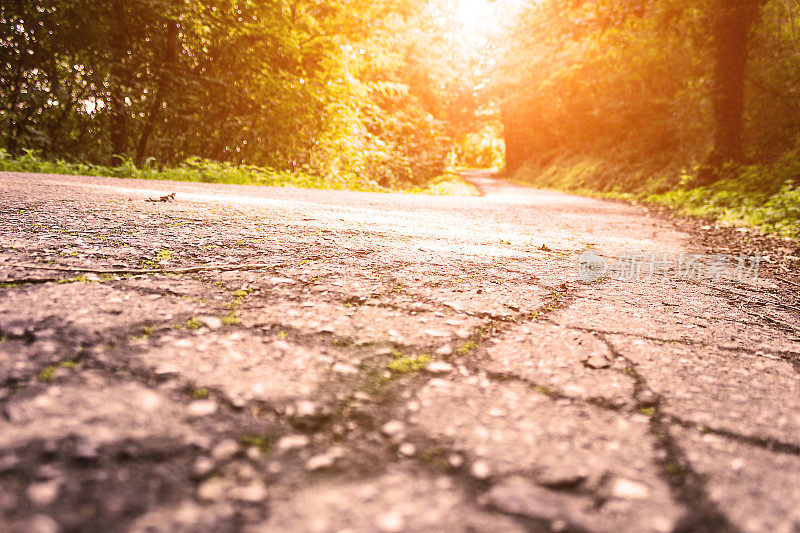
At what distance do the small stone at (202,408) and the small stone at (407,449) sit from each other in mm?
345

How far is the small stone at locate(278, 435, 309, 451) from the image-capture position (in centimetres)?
80

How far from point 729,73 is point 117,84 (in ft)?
34.0

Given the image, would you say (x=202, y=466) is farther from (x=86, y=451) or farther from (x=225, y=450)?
(x=86, y=451)

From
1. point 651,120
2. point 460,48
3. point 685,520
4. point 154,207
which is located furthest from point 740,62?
point 460,48

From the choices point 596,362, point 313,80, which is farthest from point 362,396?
point 313,80

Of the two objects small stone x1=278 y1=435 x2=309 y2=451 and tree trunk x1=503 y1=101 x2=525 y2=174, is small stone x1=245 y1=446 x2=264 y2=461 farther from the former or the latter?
tree trunk x1=503 y1=101 x2=525 y2=174

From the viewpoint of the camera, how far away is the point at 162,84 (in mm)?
7609

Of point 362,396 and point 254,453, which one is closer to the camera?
point 254,453

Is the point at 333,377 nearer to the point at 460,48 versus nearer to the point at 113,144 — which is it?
the point at 113,144

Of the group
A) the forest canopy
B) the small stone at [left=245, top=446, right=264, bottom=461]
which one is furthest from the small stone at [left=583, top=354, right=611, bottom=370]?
the forest canopy

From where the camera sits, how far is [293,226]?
3.09 m

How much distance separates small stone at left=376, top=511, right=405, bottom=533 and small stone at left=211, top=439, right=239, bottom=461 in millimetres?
268

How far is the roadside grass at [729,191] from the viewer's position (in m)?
5.46

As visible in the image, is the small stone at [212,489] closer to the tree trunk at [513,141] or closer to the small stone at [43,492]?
the small stone at [43,492]
